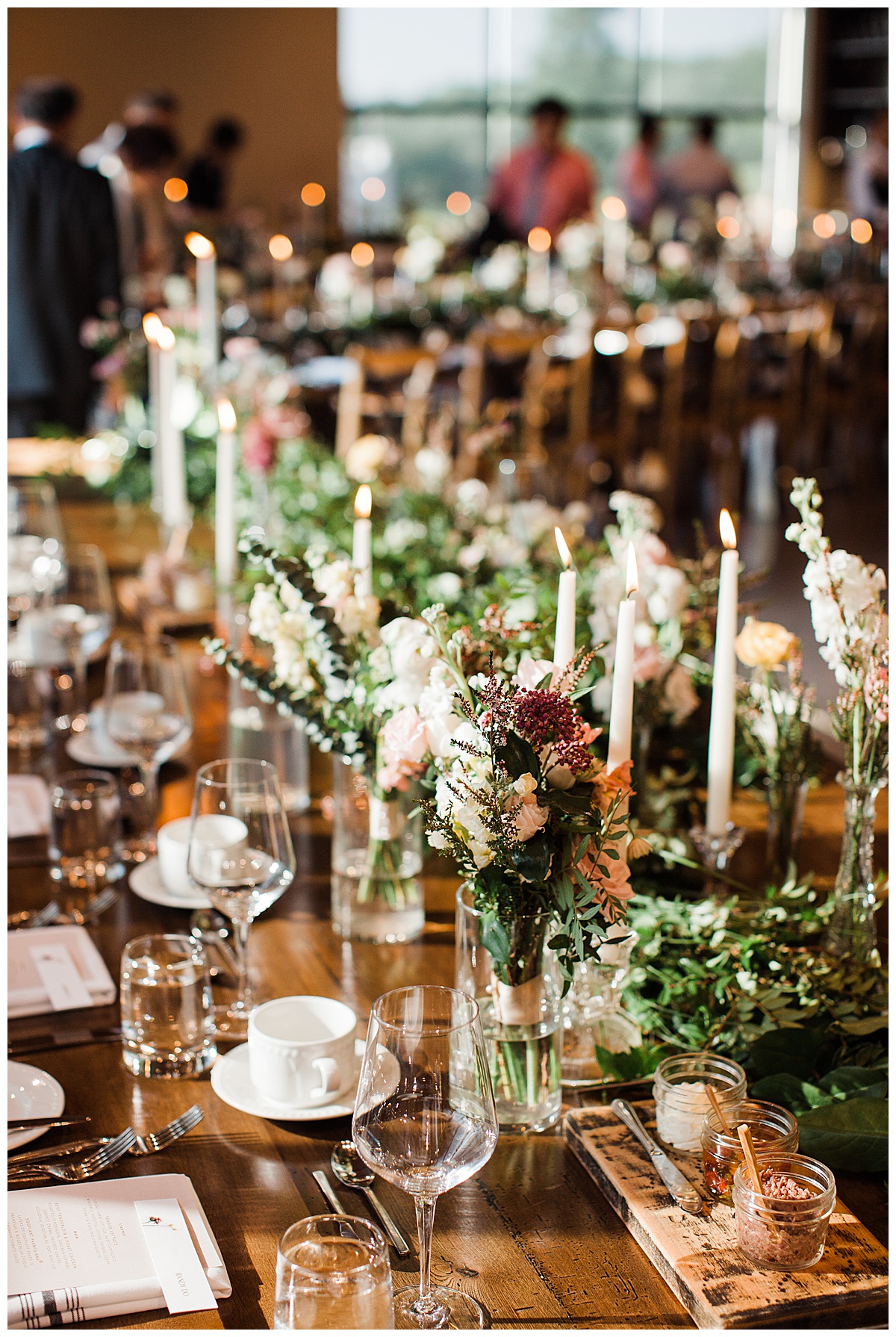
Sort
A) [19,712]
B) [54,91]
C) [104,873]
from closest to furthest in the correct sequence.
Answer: [104,873], [19,712], [54,91]

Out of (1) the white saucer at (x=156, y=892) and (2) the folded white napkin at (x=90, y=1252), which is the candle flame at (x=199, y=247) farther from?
(2) the folded white napkin at (x=90, y=1252)

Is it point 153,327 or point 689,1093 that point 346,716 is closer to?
point 689,1093

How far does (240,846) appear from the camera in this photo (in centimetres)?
123

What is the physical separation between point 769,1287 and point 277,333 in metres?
5.14

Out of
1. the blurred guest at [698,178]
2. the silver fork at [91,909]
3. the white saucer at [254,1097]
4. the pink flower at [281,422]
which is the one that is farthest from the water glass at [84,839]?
the blurred guest at [698,178]

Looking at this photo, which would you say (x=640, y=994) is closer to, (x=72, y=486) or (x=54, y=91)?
(x=72, y=486)

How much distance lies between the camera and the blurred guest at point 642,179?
31.0ft

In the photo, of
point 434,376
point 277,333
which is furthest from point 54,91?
point 434,376

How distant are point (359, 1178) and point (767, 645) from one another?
664mm

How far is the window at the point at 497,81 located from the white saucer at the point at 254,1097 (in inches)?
379

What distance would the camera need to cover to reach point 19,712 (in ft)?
6.50

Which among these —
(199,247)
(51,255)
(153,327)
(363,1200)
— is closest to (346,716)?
(363,1200)

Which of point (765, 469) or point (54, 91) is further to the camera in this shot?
point (765, 469)

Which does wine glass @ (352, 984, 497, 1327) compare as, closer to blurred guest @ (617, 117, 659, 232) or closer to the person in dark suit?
the person in dark suit
